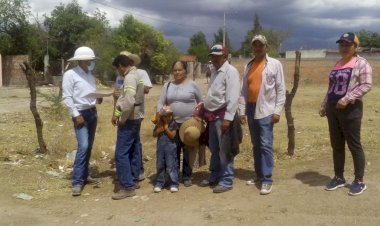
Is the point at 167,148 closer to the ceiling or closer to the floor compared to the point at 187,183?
closer to the ceiling

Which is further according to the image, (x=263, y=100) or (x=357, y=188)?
(x=263, y=100)

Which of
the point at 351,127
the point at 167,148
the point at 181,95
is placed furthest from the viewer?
the point at 167,148

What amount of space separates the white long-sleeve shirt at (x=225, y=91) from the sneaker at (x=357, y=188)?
5.11 ft

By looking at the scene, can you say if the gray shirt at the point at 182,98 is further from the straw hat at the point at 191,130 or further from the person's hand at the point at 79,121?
the person's hand at the point at 79,121

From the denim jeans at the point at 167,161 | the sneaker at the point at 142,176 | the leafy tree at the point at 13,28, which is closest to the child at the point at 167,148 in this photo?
the denim jeans at the point at 167,161

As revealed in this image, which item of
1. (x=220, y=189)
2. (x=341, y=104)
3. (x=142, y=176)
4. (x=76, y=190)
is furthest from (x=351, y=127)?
(x=76, y=190)

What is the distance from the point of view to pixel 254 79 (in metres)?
5.66

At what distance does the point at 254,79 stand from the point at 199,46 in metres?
74.1

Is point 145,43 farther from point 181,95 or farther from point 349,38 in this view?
point 349,38

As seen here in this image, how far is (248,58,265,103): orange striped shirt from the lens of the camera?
5.61m

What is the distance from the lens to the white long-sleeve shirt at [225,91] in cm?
559

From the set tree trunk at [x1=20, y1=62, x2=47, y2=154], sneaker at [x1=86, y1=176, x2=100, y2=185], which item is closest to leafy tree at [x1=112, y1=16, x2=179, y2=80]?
tree trunk at [x1=20, y1=62, x2=47, y2=154]

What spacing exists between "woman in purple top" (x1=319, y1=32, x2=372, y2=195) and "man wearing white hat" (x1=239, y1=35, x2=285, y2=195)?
1.97 ft

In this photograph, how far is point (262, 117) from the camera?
557 centimetres
